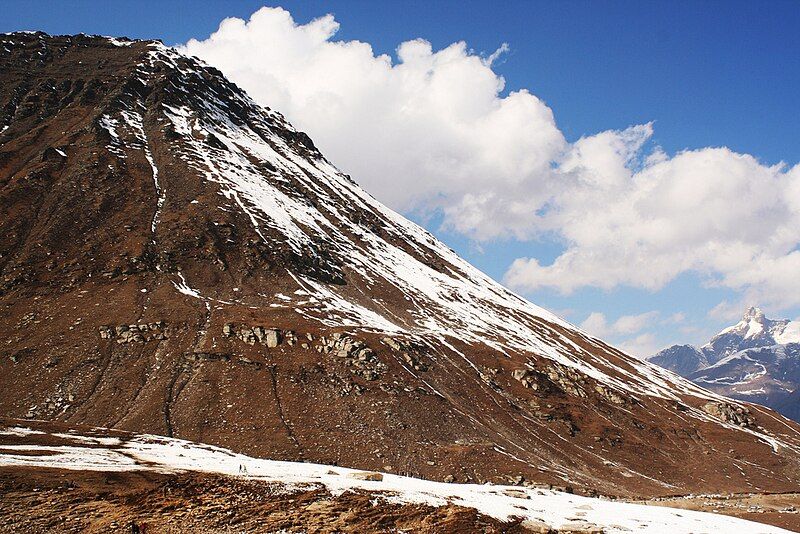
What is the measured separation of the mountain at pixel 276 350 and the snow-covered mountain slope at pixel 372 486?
28.3 m

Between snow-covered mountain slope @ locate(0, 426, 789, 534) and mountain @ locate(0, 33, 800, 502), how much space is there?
2827cm

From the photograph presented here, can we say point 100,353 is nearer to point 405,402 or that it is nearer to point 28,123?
point 405,402

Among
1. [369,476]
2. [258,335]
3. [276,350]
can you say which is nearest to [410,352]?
[276,350]

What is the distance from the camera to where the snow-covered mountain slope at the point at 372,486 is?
3066cm

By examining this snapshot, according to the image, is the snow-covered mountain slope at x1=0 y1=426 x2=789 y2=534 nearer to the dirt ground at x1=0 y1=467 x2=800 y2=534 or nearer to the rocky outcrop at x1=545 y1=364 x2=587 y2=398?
the dirt ground at x1=0 y1=467 x2=800 y2=534

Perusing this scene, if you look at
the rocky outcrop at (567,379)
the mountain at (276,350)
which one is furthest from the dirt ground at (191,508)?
the rocky outcrop at (567,379)

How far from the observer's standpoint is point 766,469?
370 feet

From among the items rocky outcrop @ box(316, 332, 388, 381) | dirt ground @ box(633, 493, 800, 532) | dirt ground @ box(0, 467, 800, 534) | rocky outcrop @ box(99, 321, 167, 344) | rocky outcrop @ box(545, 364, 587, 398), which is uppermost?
rocky outcrop @ box(545, 364, 587, 398)

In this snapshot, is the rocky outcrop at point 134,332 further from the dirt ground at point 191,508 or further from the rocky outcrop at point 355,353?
the dirt ground at point 191,508

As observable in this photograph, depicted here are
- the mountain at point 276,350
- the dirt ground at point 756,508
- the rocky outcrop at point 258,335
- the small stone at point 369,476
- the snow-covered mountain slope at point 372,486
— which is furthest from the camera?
the rocky outcrop at point 258,335

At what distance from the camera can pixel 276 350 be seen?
92.9 metres

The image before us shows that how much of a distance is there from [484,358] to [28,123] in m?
175

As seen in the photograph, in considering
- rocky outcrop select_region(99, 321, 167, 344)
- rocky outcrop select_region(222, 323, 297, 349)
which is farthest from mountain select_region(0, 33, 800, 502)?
rocky outcrop select_region(222, 323, 297, 349)

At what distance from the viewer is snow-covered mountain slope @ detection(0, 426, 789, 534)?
30.7 meters
